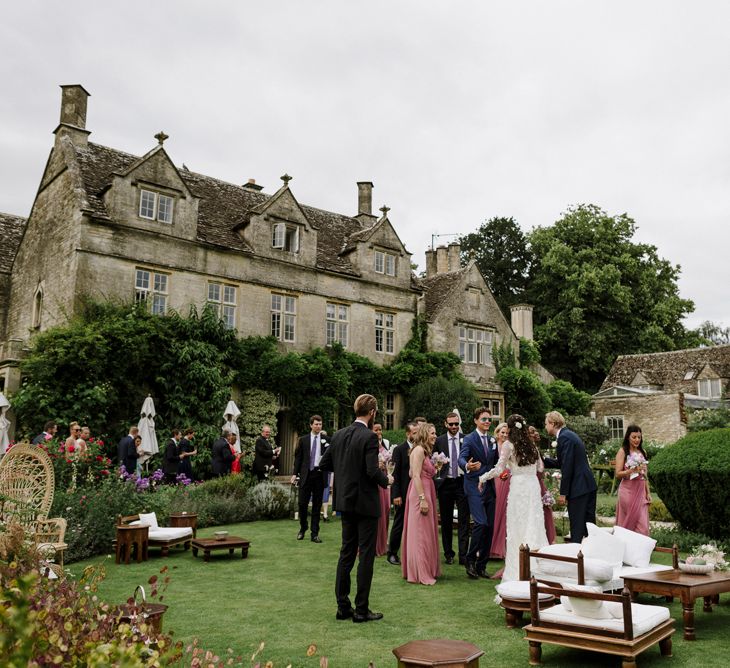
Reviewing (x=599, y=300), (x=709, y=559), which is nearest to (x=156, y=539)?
(x=709, y=559)

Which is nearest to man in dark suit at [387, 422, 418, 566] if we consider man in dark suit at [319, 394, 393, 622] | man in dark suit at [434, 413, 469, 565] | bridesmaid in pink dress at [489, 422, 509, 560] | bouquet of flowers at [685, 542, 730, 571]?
man in dark suit at [434, 413, 469, 565]

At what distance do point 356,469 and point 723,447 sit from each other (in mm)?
7218

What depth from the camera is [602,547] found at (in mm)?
6832

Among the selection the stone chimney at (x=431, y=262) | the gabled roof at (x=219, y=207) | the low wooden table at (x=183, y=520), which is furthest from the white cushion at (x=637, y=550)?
the stone chimney at (x=431, y=262)

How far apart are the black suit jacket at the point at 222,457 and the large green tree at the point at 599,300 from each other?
32.4 meters

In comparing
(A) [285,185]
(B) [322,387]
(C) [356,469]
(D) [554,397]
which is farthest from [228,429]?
(D) [554,397]

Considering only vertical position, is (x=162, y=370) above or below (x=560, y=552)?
above

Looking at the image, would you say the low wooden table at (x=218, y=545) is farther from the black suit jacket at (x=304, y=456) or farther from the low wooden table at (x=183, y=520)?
the black suit jacket at (x=304, y=456)

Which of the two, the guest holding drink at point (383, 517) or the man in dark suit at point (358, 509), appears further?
the guest holding drink at point (383, 517)

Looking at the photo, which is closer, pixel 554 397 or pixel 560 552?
pixel 560 552

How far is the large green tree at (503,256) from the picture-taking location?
171ft

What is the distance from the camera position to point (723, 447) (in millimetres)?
10867

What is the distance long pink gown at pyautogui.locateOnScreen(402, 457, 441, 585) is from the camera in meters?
8.63

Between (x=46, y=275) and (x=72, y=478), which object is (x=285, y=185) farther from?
(x=72, y=478)
